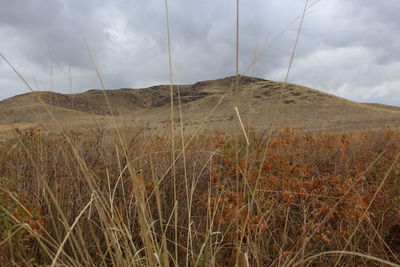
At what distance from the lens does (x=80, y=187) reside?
195 cm

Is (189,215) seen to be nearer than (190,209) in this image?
Yes

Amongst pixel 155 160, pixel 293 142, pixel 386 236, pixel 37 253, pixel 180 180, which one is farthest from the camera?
pixel 293 142

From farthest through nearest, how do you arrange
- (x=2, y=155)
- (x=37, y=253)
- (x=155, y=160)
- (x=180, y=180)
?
(x=2, y=155) < (x=155, y=160) < (x=180, y=180) < (x=37, y=253)

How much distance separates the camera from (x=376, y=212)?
1.88 meters

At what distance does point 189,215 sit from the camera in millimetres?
1175

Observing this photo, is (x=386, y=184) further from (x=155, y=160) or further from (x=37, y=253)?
(x=37, y=253)

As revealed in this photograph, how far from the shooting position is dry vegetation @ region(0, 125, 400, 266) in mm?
1158

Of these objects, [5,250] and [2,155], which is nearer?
[5,250]

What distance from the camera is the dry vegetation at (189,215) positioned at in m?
1.16

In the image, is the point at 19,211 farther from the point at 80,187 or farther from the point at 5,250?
the point at 80,187

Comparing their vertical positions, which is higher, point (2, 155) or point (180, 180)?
point (2, 155)

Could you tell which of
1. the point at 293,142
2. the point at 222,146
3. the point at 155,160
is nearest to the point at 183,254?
the point at 155,160

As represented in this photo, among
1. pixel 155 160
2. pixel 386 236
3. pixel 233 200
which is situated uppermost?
pixel 155 160

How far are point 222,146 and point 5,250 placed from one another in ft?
6.61
